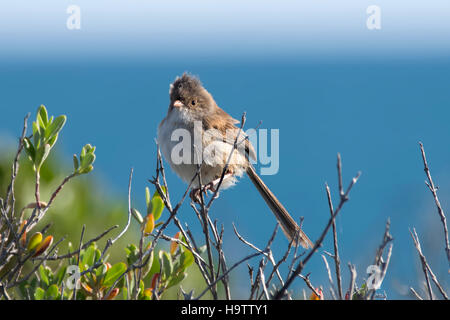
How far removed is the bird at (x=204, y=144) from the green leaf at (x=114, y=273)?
4.93 ft

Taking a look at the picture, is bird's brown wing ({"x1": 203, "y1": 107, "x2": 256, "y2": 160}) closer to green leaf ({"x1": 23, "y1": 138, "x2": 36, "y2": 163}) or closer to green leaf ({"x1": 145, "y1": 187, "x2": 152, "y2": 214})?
green leaf ({"x1": 145, "y1": 187, "x2": 152, "y2": 214})

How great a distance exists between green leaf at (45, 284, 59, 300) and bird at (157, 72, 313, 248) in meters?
1.78

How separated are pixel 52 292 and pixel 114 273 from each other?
31 centimetres

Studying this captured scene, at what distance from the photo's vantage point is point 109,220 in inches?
201

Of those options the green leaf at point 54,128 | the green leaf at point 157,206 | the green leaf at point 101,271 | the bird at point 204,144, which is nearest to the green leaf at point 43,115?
the green leaf at point 54,128

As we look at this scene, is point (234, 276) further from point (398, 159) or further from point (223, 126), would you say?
point (398, 159)

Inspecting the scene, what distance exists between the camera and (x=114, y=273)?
2.87 meters

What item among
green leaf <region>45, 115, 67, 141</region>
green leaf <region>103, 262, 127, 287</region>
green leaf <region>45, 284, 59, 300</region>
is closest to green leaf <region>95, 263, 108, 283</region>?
green leaf <region>103, 262, 127, 287</region>

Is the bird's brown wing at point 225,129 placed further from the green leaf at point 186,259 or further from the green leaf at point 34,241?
the green leaf at point 34,241

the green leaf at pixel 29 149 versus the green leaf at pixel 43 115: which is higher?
the green leaf at pixel 43 115

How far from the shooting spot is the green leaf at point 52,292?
8.73ft

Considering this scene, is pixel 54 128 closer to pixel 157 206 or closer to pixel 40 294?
pixel 157 206
